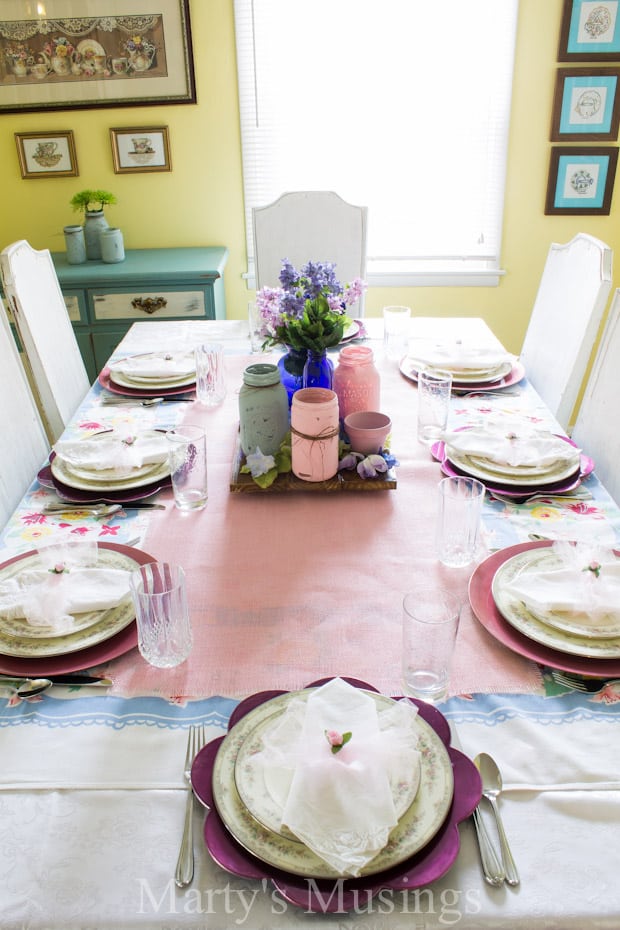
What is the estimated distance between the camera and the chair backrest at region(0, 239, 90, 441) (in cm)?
189

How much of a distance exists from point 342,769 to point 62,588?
1.62ft

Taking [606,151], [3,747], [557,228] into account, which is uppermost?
[606,151]

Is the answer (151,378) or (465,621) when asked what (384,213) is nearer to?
(151,378)

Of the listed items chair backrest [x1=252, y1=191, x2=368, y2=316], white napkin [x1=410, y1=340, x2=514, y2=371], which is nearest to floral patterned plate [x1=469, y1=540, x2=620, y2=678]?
white napkin [x1=410, y1=340, x2=514, y2=371]

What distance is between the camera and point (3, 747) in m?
0.83

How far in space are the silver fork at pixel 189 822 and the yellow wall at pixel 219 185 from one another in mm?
2732

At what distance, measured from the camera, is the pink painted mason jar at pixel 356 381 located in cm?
147

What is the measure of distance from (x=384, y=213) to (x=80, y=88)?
130 centimetres

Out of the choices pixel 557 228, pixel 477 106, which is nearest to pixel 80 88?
pixel 477 106

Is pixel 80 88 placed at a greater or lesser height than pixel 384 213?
greater

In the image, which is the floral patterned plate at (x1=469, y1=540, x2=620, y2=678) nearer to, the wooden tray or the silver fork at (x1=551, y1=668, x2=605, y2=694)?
the silver fork at (x1=551, y1=668, x2=605, y2=694)

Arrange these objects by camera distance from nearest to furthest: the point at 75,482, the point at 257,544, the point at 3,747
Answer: the point at 3,747 < the point at 257,544 < the point at 75,482

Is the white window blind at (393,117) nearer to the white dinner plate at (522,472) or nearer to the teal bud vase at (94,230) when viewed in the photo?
the teal bud vase at (94,230)

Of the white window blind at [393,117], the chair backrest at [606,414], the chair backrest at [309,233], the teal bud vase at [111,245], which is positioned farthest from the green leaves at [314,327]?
the white window blind at [393,117]
